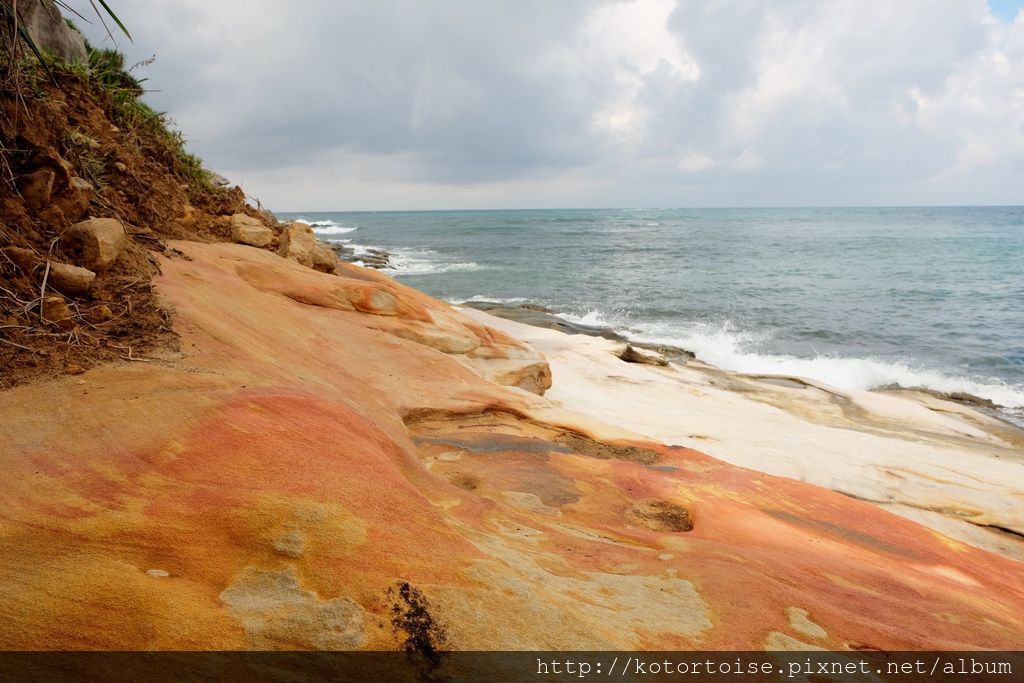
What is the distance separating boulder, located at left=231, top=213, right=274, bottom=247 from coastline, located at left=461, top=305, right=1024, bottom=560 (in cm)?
463

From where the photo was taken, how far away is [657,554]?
301 centimetres

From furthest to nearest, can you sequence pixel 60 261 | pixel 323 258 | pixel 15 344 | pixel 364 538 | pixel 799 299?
pixel 799 299, pixel 323 258, pixel 60 261, pixel 15 344, pixel 364 538

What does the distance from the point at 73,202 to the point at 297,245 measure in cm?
412

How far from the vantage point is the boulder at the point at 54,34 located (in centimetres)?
676

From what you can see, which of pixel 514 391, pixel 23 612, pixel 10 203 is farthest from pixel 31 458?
pixel 514 391

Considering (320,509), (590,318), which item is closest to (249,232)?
(320,509)

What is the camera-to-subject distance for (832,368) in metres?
14.1

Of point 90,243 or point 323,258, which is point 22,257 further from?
point 323,258

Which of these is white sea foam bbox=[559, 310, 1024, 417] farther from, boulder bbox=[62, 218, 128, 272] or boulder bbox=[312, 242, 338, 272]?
boulder bbox=[62, 218, 128, 272]

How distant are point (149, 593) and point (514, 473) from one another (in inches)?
106

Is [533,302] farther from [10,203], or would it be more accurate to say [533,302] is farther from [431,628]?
[431,628]

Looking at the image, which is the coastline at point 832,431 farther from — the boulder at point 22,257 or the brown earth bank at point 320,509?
the boulder at point 22,257

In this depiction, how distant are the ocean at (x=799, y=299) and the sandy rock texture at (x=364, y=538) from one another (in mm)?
10757

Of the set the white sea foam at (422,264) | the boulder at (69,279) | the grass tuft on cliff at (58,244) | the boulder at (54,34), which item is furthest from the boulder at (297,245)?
the white sea foam at (422,264)
